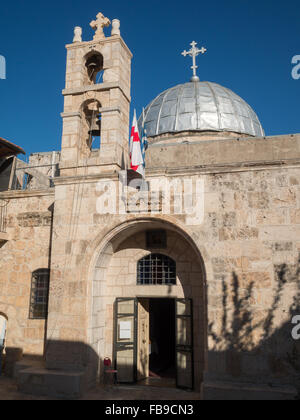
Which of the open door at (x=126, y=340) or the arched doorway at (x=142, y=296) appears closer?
the arched doorway at (x=142, y=296)

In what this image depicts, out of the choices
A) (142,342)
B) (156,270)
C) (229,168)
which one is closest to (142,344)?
(142,342)

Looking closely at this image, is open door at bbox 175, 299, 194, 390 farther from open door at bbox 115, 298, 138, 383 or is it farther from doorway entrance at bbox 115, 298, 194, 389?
open door at bbox 115, 298, 138, 383

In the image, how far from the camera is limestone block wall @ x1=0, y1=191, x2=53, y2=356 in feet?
33.1

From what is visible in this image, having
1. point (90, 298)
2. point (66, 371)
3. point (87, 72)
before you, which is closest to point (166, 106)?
point (87, 72)

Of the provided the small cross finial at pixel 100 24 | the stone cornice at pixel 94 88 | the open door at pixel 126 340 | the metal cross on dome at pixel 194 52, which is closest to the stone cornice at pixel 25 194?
the stone cornice at pixel 94 88

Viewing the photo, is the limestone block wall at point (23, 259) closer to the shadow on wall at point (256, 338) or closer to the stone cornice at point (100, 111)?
the stone cornice at point (100, 111)

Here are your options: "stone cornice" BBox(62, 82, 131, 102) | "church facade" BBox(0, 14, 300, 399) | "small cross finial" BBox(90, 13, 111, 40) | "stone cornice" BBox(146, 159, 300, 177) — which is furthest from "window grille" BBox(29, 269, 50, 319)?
"small cross finial" BBox(90, 13, 111, 40)

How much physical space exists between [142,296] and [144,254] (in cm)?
113

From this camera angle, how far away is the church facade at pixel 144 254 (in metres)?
7.72

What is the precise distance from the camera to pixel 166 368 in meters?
11.9

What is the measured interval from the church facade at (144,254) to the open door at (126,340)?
27 mm

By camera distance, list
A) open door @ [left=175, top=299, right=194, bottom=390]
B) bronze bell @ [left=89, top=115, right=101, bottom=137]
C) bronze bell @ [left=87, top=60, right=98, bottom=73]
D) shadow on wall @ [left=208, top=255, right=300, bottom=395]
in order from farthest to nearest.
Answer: bronze bell @ [left=87, top=60, right=98, bottom=73] < bronze bell @ [left=89, top=115, right=101, bottom=137] < open door @ [left=175, top=299, right=194, bottom=390] < shadow on wall @ [left=208, top=255, right=300, bottom=395]

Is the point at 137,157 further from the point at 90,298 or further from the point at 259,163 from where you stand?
the point at 90,298
